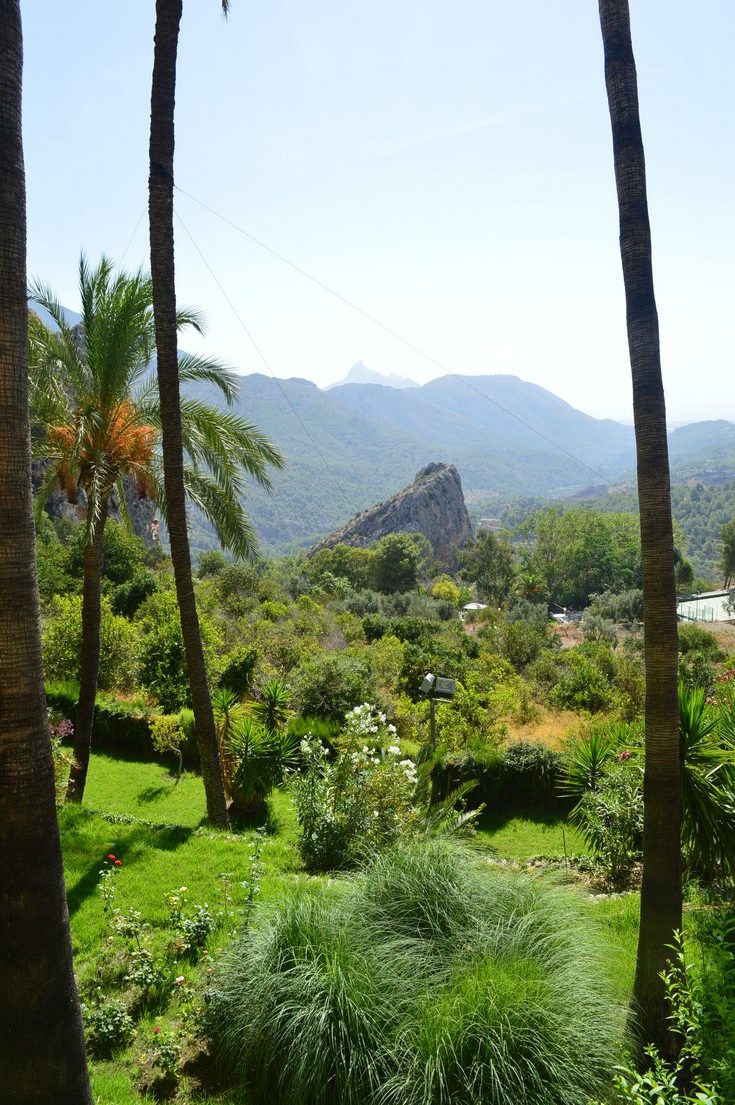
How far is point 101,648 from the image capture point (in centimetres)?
1599

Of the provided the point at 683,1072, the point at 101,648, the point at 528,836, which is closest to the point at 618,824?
the point at 528,836

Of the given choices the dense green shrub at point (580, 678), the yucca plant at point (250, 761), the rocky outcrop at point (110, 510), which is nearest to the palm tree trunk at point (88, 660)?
the yucca plant at point (250, 761)

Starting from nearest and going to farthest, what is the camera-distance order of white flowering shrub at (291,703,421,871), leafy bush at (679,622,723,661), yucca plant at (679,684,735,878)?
yucca plant at (679,684,735,878)
white flowering shrub at (291,703,421,871)
leafy bush at (679,622,723,661)

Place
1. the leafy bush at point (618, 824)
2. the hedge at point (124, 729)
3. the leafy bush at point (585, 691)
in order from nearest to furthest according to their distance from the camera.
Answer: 1. the leafy bush at point (618, 824)
2. the hedge at point (124, 729)
3. the leafy bush at point (585, 691)

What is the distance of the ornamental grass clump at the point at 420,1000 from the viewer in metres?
3.23

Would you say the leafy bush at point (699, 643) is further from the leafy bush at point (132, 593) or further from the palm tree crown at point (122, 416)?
the palm tree crown at point (122, 416)

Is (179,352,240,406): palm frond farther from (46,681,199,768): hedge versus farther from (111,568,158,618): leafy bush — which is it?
(111,568,158,618): leafy bush

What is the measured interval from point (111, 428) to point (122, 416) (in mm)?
217

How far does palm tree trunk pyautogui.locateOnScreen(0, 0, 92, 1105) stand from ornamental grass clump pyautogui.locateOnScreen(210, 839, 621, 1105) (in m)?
1.04

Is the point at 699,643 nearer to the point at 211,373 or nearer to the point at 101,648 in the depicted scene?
the point at 101,648

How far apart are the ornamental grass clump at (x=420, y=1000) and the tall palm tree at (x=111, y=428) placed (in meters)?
5.55

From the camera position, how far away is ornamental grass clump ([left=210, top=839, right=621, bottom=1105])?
3.23 meters

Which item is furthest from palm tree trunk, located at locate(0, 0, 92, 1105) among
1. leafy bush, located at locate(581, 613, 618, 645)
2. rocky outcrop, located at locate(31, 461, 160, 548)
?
leafy bush, located at locate(581, 613, 618, 645)

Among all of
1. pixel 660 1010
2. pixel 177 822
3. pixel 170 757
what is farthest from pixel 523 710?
pixel 660 1010
